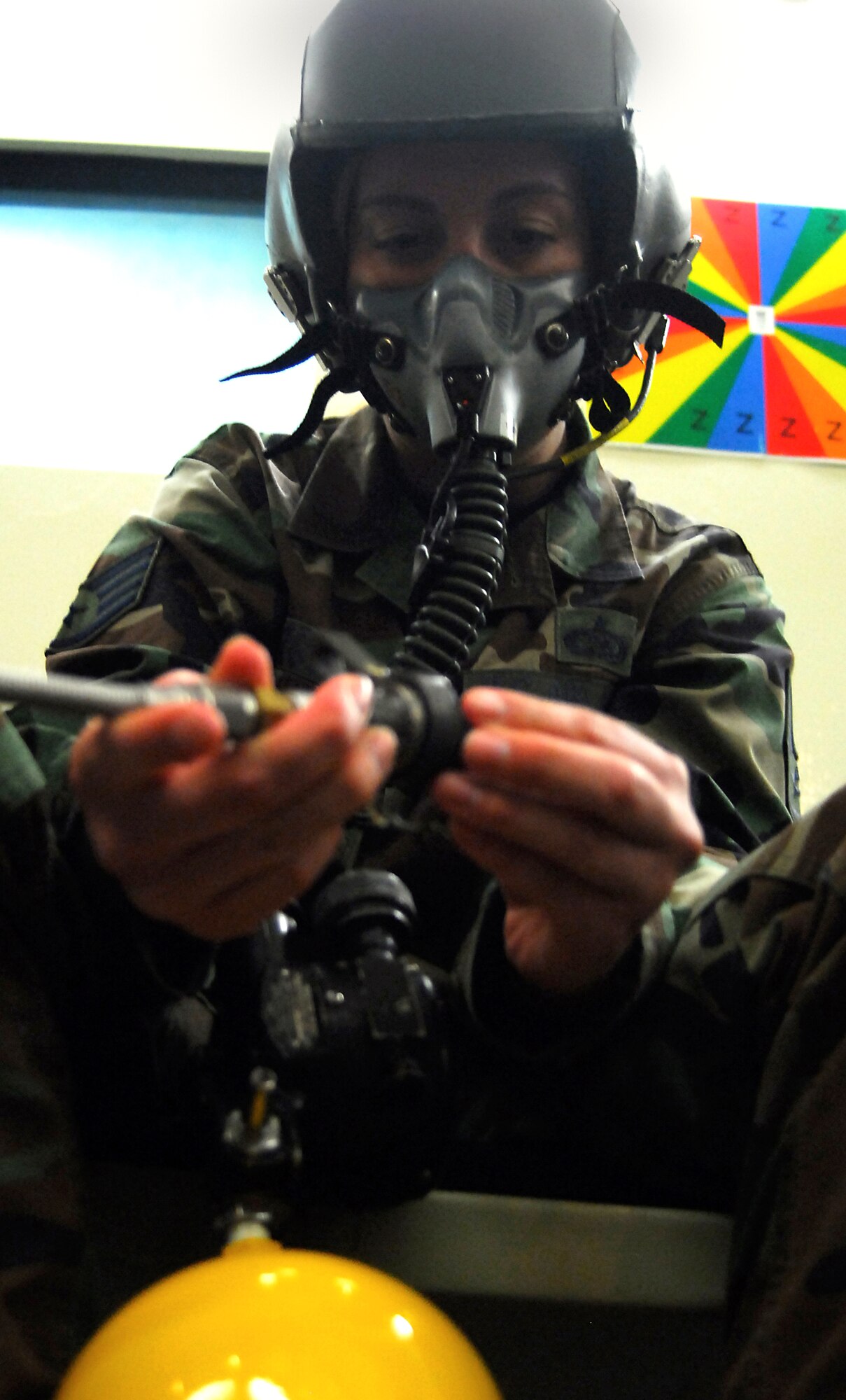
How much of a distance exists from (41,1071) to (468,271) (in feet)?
2.06

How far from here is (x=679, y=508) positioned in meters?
1.53

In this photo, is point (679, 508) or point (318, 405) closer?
point (318, 405)

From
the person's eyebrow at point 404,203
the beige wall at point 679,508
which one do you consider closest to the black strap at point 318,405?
the person's eyebrow at point 404,203

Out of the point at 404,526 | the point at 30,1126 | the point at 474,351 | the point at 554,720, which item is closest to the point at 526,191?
the point at 474,351

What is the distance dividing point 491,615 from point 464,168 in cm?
34

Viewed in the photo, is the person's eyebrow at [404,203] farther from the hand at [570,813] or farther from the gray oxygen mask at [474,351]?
the hand at [570,813]

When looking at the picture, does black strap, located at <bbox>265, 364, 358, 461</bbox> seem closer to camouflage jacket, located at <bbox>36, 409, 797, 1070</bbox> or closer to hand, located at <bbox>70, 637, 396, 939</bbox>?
camouflage jacket, located at <bbox>36, 409, 797, 1070</bbox>

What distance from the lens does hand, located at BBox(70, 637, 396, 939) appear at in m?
0.37

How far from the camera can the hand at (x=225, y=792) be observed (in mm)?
375

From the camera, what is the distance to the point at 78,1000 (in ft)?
1.76

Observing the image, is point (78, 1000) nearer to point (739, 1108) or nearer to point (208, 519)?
point (739, 1108)

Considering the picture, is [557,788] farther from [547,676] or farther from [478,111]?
[478,111]

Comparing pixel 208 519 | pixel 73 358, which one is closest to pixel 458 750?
pixel 208 519

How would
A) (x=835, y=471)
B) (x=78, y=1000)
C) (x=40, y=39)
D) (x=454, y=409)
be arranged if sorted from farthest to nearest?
(x=40, y=39), (x=835, y=471), (x=454, y=409), (x=78, y=1000)
